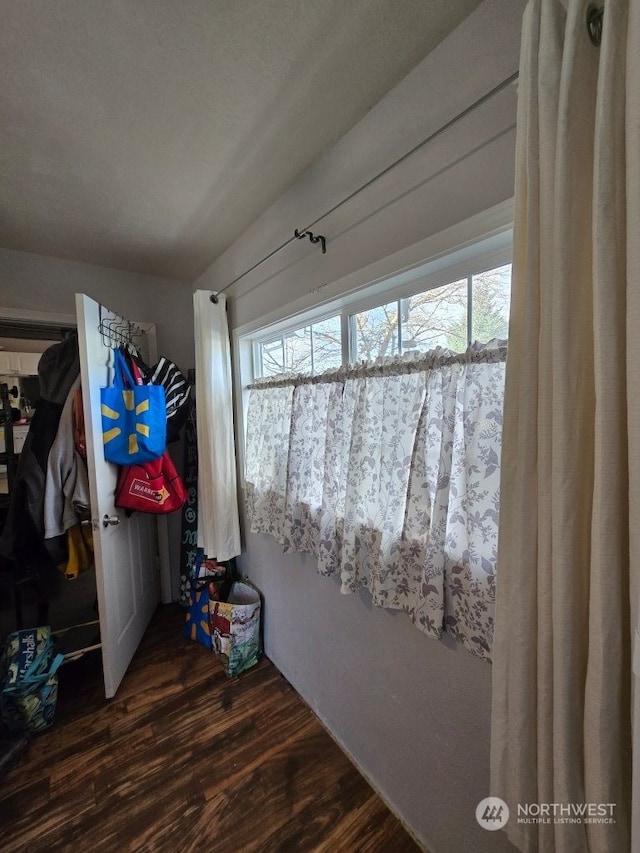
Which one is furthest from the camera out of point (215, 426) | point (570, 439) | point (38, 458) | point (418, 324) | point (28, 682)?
point (215, 426)

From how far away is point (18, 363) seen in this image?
84.9 inches

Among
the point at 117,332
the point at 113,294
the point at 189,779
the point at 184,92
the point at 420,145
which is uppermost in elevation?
the point at 184,92

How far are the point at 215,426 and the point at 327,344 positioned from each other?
2.69ft

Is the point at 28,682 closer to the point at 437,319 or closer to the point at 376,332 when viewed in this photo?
the point at 376,332

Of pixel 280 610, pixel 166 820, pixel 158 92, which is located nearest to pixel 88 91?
pixel 158 92

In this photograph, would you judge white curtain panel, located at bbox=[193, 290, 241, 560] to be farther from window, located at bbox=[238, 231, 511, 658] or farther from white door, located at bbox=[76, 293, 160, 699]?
window, located at bbox=[238, 231, 511, 658]

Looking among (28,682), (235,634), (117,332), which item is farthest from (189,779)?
(117,332)

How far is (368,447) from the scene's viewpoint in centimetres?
107

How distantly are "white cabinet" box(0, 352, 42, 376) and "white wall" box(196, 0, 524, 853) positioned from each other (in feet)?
5.97

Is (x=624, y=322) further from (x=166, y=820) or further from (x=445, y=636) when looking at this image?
(x=166, y=820)

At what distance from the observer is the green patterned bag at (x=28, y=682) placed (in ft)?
4.60

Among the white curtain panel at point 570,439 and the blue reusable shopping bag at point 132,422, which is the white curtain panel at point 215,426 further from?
the white curtain panel at point 570,439

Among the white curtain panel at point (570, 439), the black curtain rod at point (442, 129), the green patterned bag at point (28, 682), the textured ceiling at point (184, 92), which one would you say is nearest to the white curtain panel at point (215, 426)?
the black curtain rod at point (442, 129)

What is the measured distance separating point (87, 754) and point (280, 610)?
3.04 ft
